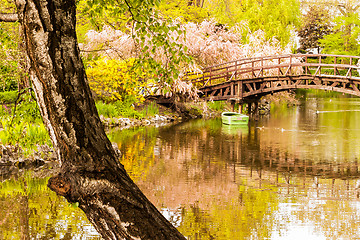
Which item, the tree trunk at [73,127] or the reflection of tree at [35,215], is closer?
the tree trunk at [73,127]

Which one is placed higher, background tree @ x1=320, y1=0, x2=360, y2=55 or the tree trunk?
background tree @ x1=320, y1=0, x2=360, y2=55

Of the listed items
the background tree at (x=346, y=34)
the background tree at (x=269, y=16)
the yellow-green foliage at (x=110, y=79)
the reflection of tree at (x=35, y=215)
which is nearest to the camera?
the reflection of tree at (x=35, y=215)

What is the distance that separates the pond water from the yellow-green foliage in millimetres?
4022

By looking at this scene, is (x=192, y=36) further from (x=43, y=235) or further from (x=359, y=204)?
(x=43, y=235)

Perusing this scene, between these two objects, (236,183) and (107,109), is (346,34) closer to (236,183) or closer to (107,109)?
(107,109)

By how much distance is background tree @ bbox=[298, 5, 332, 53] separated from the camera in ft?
165

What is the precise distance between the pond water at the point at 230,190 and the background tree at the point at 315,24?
35.0 m

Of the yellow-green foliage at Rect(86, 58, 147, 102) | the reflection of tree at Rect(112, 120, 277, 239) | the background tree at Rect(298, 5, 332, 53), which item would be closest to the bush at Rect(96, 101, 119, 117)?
the yellow-green foliage at Rect(86, 58, 147, 102)

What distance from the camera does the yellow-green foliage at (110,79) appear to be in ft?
68.0

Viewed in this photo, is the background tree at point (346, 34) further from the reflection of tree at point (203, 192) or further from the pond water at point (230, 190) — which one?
the reflection of tree at point (203, 192)

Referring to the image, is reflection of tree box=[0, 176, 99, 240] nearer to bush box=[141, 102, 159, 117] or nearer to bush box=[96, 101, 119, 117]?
bush box=[96, 101, 119, 117]

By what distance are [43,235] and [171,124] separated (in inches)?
620

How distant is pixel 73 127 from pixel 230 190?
6.66 meters

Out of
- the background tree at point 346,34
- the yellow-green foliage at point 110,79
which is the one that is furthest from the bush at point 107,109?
the background tree at point 346,34
